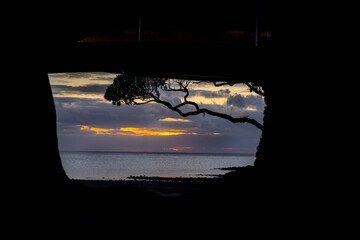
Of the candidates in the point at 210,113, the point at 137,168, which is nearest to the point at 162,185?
the point at 210,113

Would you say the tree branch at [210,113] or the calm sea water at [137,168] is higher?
the tree branch at [210,113]

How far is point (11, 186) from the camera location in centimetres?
834

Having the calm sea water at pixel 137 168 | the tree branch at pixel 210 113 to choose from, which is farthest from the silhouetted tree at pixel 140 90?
the calm sea water at pixel 137 168

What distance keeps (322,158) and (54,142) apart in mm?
5978

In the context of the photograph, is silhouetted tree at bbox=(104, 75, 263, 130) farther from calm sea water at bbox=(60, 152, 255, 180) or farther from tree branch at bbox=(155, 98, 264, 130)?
calm sea water at bbox=(60, 152, 255, 180)

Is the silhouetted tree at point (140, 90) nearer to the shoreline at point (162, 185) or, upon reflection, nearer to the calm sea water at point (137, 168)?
the shoreline at point (162, 185)

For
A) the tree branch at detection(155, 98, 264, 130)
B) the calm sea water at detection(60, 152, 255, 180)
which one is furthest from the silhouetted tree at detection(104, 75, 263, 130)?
the calm sea water at detection(60, 152, 255, 180)

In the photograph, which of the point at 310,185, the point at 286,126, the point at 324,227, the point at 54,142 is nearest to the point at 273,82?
the point at 286,126

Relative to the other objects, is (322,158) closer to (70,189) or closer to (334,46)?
(334,46)

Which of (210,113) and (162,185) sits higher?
(210,113)

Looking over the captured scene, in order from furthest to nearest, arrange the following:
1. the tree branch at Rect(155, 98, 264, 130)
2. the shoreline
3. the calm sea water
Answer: the calm sea water → the tree branch at Rect(155, 98, 264, 130) → the shoreline

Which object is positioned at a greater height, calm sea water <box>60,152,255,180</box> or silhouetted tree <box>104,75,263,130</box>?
silhouetted tree <box>104,75,263,130</box>

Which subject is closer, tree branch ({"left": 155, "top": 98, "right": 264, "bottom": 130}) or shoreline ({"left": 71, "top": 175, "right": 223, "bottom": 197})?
shoreline ({"left": 71, "top": 175, "right": 223, "bottom": 197})

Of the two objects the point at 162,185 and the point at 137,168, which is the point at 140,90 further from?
the point at 137,168
